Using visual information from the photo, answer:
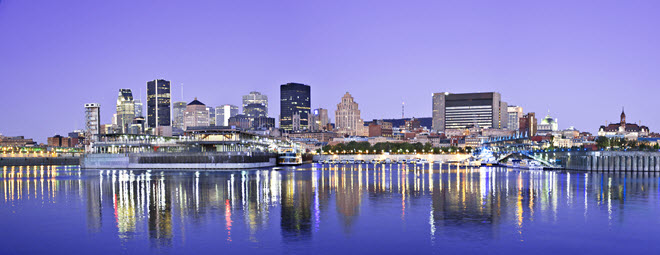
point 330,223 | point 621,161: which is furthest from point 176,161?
point 330,223

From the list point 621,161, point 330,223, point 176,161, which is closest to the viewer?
point 330,223

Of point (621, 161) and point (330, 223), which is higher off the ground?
point (330, 223)

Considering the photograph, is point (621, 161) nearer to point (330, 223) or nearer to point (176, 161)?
point (176, 161)

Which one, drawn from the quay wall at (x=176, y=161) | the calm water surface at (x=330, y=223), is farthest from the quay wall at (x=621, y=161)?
the quay wall at (x=176, y=161)

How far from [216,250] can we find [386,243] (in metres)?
9.09

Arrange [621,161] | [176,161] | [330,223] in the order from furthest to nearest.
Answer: [176,161] → [621,161] → [330,223]

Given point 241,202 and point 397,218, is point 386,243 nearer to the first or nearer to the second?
point 397,218

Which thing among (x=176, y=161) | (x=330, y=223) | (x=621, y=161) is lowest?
(x=176, y=161)

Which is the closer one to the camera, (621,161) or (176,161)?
(621,161)

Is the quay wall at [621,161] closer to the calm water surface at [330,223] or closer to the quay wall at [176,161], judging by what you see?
the calm water surface at [330,223]

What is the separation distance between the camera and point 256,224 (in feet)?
129

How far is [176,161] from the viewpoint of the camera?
487 feet

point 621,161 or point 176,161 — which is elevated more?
point 621,161

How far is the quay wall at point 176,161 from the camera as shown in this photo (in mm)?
145500
